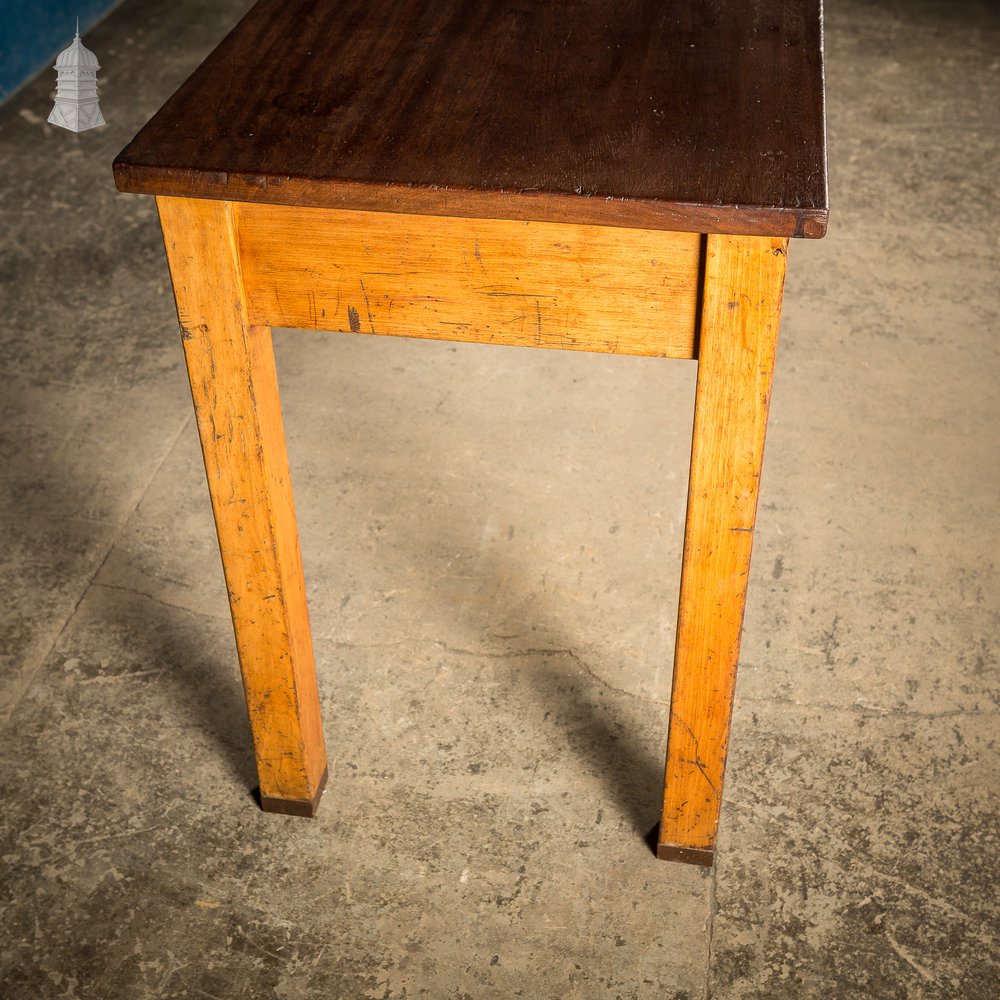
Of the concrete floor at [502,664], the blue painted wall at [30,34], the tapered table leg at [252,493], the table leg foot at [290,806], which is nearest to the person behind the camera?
the tapered table leg at [252,493]

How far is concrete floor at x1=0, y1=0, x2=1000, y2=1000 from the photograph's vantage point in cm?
166

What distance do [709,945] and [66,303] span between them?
2.13 m

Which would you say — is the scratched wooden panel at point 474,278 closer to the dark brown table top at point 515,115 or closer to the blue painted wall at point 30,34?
the dark brown table top at point 515,115

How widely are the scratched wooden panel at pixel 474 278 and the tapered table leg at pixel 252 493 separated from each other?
0.04m

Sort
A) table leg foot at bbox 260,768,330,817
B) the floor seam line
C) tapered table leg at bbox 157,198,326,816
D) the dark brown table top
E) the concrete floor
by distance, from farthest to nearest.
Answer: the floor seam line < table leg foot at bbox 260,768,330,817 < the concrete floor < tapered table leg at bbox 157,198,326,816 < the dark brown table top

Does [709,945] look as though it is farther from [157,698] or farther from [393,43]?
[393,43]

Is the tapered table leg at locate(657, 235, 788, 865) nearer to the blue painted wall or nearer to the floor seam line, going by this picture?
the floor seam line

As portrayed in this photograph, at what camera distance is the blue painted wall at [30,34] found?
400cm

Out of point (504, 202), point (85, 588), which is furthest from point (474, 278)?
point (85, 588)

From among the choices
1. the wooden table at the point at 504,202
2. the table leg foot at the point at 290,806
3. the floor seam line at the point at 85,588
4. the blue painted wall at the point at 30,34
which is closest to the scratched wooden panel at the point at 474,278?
the wooden table at the point at 504,202

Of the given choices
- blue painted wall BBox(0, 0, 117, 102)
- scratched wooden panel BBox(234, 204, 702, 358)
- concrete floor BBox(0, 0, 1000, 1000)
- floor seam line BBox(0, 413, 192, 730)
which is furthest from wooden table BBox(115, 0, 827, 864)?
blue painted wall BBox(0, 0, 117, 102)

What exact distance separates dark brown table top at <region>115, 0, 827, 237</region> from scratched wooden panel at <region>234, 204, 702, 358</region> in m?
0.06

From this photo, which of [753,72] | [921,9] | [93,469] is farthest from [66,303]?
[921,9]

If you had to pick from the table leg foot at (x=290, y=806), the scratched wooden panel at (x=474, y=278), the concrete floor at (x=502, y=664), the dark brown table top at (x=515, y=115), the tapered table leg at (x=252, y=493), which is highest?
the dark brown table top at (x=515, y=115)
